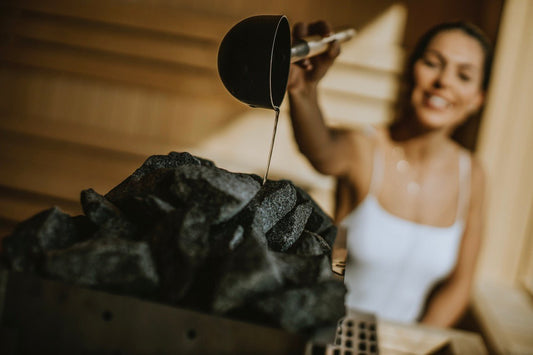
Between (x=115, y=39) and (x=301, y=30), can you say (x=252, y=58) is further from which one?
(x=115, y=39)

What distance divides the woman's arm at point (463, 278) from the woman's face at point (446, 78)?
1.01ft

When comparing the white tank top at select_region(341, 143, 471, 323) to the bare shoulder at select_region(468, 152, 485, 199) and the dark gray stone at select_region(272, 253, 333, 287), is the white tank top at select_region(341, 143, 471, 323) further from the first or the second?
the dark gray stone at select_region(272, 253, 333, 287)

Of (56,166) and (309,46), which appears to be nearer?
(309,46)

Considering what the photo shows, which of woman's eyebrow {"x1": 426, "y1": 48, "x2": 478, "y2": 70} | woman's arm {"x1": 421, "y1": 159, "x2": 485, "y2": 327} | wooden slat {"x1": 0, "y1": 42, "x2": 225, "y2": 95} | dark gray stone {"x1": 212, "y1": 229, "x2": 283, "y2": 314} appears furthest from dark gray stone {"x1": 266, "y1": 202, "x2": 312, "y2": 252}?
wooden slat {"x1": 0, "y1": 42, "x2": 225, "y2": 95}

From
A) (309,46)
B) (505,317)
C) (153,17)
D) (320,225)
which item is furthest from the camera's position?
(153,17)

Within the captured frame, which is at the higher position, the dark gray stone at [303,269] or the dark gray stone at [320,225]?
the dark gray stone at [303,269]

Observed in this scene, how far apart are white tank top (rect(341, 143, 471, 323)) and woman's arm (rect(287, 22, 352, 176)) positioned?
0.79 ft

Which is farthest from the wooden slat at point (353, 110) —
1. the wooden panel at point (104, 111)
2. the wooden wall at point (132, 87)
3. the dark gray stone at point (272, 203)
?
the dark gray stone at point (272, 203)

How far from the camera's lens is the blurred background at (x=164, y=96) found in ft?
6.23

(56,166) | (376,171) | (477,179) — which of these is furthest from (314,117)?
(56,166)

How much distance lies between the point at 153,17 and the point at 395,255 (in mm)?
1569

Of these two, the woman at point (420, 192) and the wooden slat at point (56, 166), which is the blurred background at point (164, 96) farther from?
the woman at point (420, 192)

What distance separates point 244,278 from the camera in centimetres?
44

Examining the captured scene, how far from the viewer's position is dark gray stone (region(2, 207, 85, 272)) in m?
0.46
